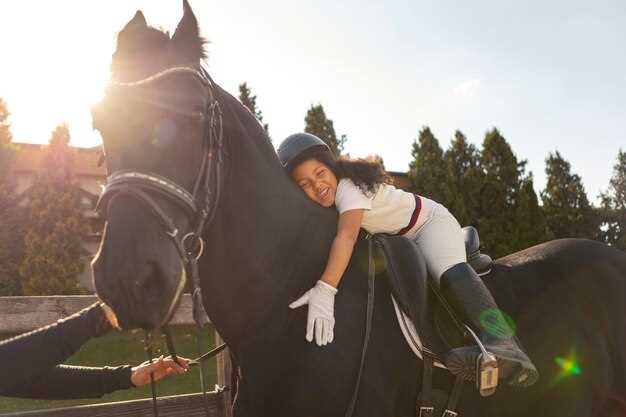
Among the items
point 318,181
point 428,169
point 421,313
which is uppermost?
point 428,169

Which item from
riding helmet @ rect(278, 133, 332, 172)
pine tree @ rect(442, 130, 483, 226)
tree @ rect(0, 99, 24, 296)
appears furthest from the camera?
pine tree @ rect(442, 130, 483, 226)

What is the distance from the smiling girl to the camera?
88.6 inches

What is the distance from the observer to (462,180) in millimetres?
23328

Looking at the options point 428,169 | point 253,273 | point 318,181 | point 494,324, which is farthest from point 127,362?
point 428,169

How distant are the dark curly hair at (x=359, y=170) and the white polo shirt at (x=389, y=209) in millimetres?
30

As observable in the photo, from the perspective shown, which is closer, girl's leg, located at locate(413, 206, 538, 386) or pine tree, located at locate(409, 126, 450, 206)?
girl's leg, located at locate(413, 206, 538, 386)

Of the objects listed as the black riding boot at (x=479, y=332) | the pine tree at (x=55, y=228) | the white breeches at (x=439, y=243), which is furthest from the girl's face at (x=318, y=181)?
the pine tree at (x=55, y=228)

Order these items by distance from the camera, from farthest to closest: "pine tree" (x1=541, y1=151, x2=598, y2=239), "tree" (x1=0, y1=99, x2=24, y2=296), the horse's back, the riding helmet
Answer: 1. "pine tree" (x1=541, y1=151, x2=598, y2=239)
2. "tree" (x1=0, y1=99, x2=24, y2=296)
3. the horse's back
4. the riding helmet

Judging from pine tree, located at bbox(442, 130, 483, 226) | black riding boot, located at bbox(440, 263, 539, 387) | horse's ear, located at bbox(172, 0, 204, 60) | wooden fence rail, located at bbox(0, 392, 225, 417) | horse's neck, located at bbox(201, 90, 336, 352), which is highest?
pine tree, located at bbox(442, 130, 483, 226)

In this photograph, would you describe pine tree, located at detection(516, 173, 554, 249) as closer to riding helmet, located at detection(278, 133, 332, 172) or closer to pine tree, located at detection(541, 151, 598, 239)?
pine tree, located at detection(541, 151, 598, 239)

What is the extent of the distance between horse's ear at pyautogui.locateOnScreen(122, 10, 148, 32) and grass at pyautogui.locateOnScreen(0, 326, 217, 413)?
24.4ft

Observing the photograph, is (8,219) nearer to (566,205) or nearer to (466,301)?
(466,301)

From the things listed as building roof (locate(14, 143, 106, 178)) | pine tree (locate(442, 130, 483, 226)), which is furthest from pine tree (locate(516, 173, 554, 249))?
building roof (locate(14, 143, 106, 178))

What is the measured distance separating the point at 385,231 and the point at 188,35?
1398 mm
